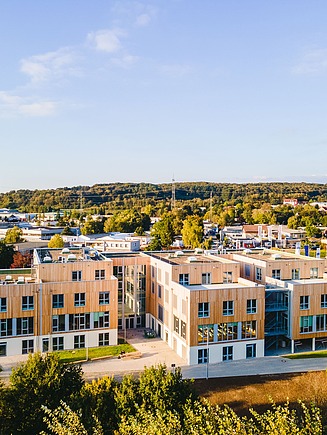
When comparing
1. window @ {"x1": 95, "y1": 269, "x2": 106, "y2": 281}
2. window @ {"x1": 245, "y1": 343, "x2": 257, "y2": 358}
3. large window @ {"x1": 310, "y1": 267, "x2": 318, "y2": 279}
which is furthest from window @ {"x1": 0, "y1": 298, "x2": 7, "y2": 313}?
large window @ {"x1": 310, "y1": 267, "x2": 318, "y2": 279}

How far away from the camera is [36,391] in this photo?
1706 centimetres

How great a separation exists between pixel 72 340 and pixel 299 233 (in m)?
64.8

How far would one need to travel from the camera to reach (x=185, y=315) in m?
28.1

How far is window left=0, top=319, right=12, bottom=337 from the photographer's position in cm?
2852

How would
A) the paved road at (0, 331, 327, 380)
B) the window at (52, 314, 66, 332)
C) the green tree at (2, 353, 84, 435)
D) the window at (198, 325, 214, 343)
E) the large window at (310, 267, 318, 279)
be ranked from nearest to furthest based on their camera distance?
the green tree at (2, 353, 84, 435) → the paved road at (0, 331, 327, 380) → the window at (198, 325, 214, 343) → the window at (52, 314, 66, 332) → the large window at (310, 267, 318, 279)

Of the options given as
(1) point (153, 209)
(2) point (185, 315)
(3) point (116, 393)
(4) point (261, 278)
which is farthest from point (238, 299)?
(1) point (153, 209)

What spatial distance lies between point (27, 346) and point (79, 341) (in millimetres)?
3288

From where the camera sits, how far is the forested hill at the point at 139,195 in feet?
463

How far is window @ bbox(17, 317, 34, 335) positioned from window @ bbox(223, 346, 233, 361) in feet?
40.1

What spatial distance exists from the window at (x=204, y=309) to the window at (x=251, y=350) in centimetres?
348

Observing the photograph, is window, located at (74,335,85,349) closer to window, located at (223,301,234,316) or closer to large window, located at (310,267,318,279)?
window, located at (223,301,234,316)

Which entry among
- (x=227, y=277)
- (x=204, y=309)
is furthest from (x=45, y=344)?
(x=227, y=277)

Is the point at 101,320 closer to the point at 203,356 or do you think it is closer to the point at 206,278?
the point at 203,356

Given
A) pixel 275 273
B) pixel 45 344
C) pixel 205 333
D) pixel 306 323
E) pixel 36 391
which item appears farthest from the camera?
pixel 275 273
